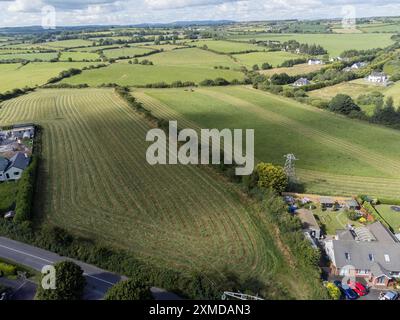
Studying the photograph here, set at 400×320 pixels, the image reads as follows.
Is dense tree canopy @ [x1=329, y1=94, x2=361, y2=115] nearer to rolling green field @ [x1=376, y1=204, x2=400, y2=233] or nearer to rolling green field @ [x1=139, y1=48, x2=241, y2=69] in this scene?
rolling green field @ [x1=376, y1=204, x2=400, y2=233]

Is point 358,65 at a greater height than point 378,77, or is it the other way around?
point 358,65

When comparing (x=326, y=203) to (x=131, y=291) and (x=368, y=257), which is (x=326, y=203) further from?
(x=131, y=291)

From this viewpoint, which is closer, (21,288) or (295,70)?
(21,288)

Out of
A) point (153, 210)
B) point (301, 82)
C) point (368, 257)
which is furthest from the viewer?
point (301, 82)

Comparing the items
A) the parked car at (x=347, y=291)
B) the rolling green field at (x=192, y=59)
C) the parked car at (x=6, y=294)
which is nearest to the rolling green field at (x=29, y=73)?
the rolling green field at (x=192, y=59)

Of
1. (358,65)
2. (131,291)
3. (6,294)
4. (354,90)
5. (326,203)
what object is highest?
(358,65)

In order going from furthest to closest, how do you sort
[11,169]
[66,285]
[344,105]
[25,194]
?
[344,105] < [11,169] < [25,194] < [66,285]

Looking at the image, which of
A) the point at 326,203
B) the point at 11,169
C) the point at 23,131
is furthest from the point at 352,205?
the point at 23,131
